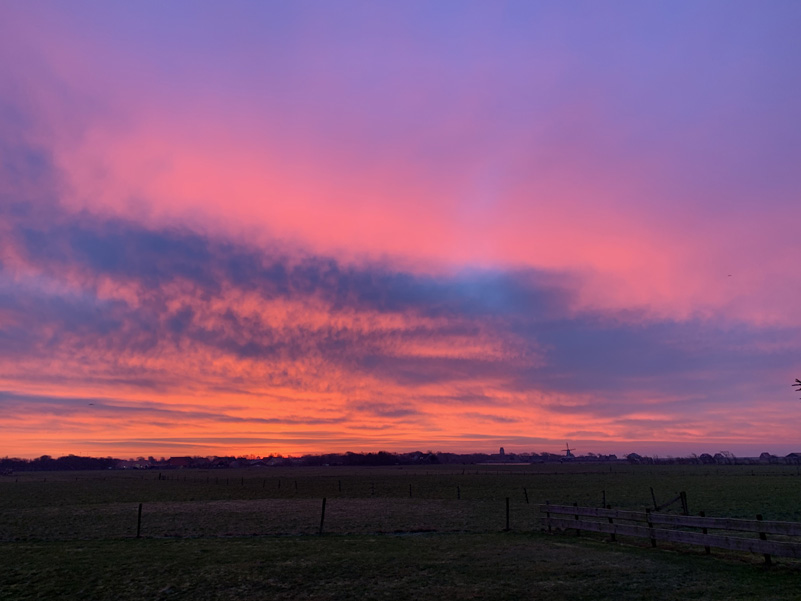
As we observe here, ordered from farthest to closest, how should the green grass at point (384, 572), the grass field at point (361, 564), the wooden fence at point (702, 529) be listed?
the wooden fence at point (702, 529)
the grass field at point (361, 564)
the green grass at point (384, 572)

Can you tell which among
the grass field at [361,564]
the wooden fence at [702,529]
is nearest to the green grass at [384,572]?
the grass field at [361,564]

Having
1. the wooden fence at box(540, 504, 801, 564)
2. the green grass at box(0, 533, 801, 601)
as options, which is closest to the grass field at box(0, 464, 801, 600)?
the green grass at box(0, 533, 801, 601)

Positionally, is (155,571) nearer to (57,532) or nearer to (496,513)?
(57,532)

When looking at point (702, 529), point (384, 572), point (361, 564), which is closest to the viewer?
point (384, 572)

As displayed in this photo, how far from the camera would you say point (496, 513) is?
35.3 meters

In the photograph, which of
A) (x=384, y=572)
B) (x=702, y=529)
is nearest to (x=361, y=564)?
(x=384, y=572)

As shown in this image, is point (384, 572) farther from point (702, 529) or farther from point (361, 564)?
point (702, 529)

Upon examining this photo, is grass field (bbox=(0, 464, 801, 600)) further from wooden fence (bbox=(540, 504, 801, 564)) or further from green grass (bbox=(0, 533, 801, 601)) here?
wooden fence (bbox=(540, 504, 801, 564))

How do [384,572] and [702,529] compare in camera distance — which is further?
[702,529]

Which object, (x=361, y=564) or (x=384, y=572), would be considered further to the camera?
(x=361, y=564)

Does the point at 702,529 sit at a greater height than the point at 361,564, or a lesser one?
greater

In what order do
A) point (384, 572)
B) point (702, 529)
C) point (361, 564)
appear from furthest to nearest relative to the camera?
point (702, 529) < point (361, 564) < point (384, 572)

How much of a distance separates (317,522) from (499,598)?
787 inches

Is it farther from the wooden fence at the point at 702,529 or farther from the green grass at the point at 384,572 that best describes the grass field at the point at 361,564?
the wooden fence at the point at 702,529
